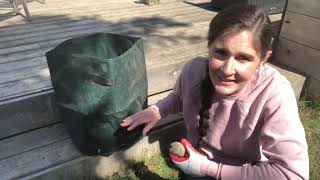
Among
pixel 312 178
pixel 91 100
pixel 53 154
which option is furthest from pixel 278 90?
pixel 53 154

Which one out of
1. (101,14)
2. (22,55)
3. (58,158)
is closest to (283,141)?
(58,158)

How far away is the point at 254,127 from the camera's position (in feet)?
6.24

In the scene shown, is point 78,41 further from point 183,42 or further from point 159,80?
point 183,42

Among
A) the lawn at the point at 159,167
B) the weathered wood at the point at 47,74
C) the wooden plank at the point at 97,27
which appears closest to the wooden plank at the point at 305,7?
the weathered wood at the point at 47,74

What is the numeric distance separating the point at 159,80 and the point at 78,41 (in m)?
0.96

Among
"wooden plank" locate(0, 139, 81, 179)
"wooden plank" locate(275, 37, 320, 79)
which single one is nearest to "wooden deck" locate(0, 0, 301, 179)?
"wooden plank" locate(0, 139, 81, 179)

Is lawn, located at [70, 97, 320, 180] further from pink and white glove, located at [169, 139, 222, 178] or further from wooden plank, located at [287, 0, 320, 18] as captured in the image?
wooden plank, located at [287, 0, 320, 18]

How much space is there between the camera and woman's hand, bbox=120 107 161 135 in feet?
7.80

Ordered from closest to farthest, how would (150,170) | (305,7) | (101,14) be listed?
(150,170), (305,7), (101,14)

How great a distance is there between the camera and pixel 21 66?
135 inches

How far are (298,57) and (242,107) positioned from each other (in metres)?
2.30

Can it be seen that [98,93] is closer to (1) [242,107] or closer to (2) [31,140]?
(2) [31,140]

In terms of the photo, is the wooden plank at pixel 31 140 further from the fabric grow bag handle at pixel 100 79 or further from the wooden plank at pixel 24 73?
the fabric grow bag handle at pixel 100 79

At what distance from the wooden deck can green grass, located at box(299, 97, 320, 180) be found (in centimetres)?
131
